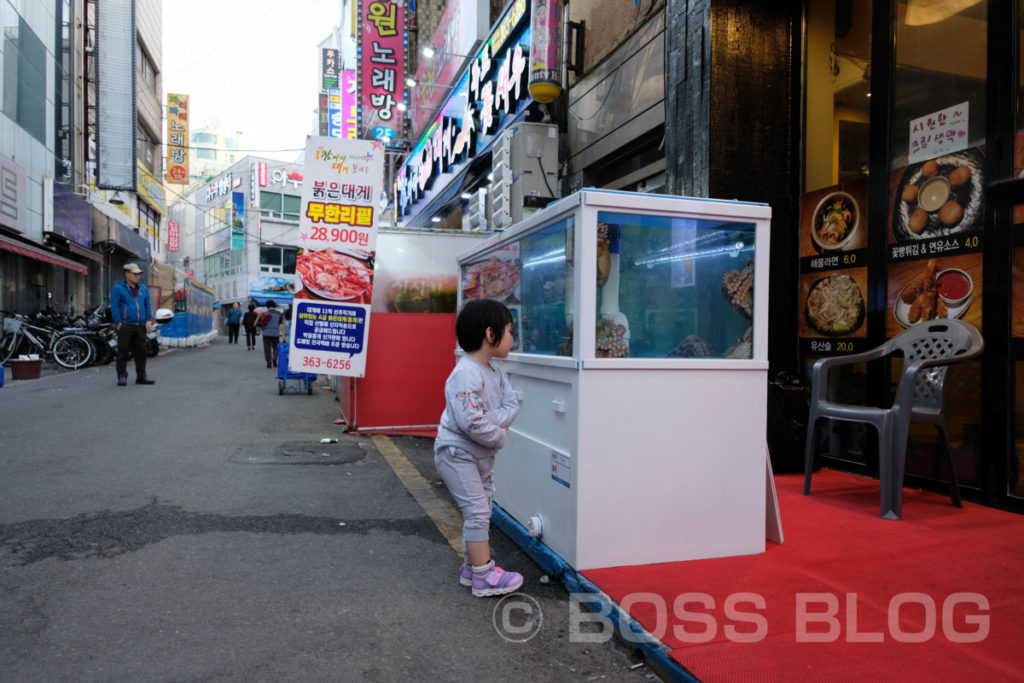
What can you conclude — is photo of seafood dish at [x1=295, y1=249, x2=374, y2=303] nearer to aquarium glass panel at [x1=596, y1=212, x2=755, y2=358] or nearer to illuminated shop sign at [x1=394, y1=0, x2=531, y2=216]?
illuminated shop sign at [x1=394, y1=0, x2=531, y2=216]

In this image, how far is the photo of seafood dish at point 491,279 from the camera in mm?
4199

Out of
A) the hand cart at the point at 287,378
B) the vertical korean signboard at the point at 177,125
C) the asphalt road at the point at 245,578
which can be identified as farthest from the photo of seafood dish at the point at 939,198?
the vertical korean signboard at the point at 177,125

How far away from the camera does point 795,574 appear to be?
3174mm

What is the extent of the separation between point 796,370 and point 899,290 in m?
1.20

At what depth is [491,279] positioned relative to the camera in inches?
177

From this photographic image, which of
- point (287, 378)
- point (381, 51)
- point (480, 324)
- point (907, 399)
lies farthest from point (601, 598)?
point (381, 51)

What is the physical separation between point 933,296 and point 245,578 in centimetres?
457

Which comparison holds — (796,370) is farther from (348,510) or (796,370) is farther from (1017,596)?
(348,510)

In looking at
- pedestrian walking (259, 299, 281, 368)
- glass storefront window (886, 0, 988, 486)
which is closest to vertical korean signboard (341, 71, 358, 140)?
pedestrian walking (259, 299, 281, 368)

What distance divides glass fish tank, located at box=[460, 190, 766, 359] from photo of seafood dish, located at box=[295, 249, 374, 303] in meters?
4.05

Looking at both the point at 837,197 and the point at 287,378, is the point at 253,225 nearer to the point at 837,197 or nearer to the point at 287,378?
the point at 287,378

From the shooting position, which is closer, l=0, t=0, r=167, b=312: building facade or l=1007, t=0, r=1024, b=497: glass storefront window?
l=1007, t=0, r=1024, b=497: glass storefront window

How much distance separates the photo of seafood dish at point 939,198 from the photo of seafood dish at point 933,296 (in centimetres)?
27

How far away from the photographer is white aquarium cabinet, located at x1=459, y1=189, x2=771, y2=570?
10.4 feet
